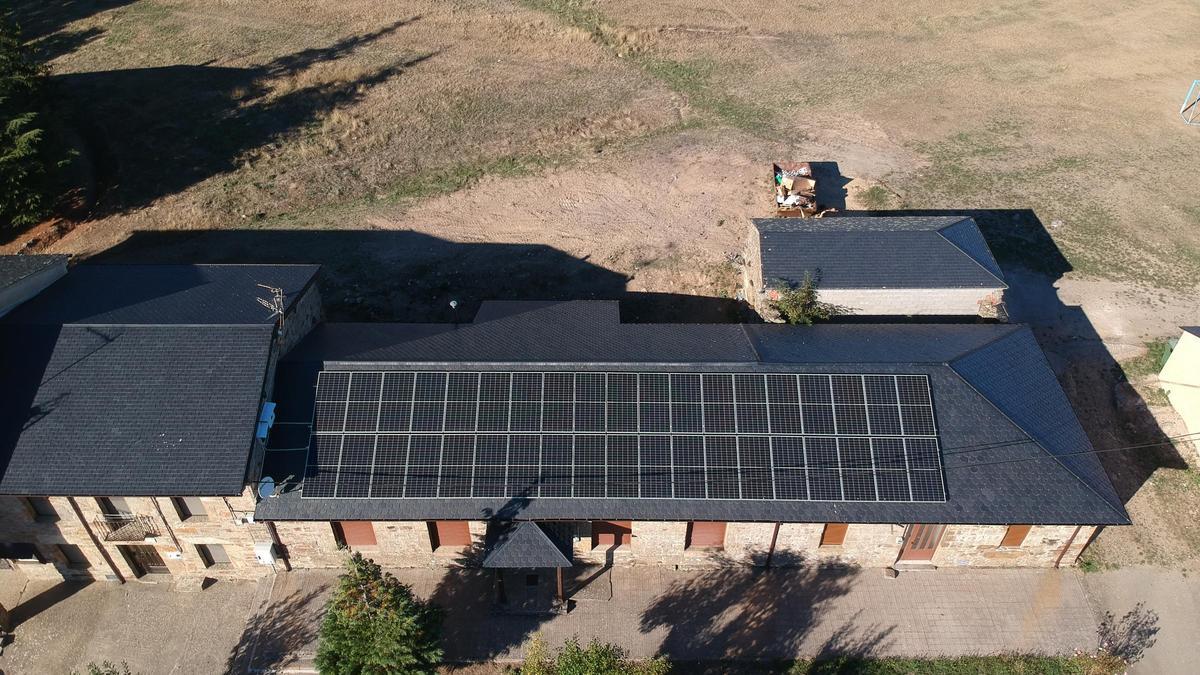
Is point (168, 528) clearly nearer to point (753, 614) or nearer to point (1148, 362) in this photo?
point (753, 614)

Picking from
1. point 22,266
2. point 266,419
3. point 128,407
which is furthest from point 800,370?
point 22,266

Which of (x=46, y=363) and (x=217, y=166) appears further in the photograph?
(x=217, y=166)

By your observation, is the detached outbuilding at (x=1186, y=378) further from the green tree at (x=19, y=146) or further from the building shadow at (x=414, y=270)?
the green tree at (x=19, y=146)

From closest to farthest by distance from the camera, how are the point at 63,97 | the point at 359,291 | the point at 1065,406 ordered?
the point at 1065,406 < the point at 359,291 < the point at 63,97

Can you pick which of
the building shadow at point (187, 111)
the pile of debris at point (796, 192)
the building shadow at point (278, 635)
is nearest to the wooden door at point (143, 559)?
the building shadow at point (278, 635)

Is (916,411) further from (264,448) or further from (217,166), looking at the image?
Result: (217,166)

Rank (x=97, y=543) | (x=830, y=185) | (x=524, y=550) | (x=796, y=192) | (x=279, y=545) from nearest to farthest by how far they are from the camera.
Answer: (x=524, y=550)
(x=97, y=543)
(x=279, y=545)
(x=796, y=192)
(x=830, y=185)

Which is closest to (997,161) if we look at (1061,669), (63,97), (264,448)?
(1061,669)
